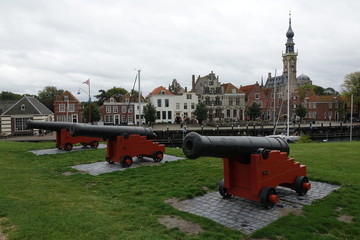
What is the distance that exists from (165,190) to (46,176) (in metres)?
4.34

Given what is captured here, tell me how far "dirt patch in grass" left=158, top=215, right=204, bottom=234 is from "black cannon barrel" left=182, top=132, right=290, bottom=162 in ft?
3.95

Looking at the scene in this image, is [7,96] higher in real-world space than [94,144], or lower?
higher

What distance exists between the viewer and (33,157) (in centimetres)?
1316

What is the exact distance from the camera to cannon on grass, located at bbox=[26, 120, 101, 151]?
1443 cm

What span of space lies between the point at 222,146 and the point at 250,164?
40.0 inches

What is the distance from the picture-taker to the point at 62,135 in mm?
15023

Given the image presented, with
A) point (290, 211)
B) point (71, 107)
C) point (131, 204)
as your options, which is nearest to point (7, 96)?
point (71, 107)

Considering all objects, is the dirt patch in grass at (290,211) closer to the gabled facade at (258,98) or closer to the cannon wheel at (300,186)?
the cannon wheel at (300,186)

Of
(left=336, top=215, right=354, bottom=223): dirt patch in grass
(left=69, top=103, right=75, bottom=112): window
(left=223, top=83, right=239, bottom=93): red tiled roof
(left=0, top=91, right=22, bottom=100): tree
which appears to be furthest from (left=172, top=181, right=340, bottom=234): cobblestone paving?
(left=0, top=91, right=22, bottom=100): tree

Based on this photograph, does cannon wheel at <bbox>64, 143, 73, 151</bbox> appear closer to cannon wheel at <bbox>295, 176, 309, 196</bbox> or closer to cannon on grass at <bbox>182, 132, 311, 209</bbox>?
cannon on grass at <bbox>182, 132, 311, 209</bbox>

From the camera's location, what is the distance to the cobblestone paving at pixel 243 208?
5301 millimetres

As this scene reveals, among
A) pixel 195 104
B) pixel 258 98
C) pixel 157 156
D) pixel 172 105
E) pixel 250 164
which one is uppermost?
pixel 258 98

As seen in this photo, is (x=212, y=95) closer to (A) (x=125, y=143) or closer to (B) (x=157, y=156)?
(B) (x=157, y=156)

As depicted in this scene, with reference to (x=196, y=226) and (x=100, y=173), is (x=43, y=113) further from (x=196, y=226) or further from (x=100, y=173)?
(x=196, y=226)
